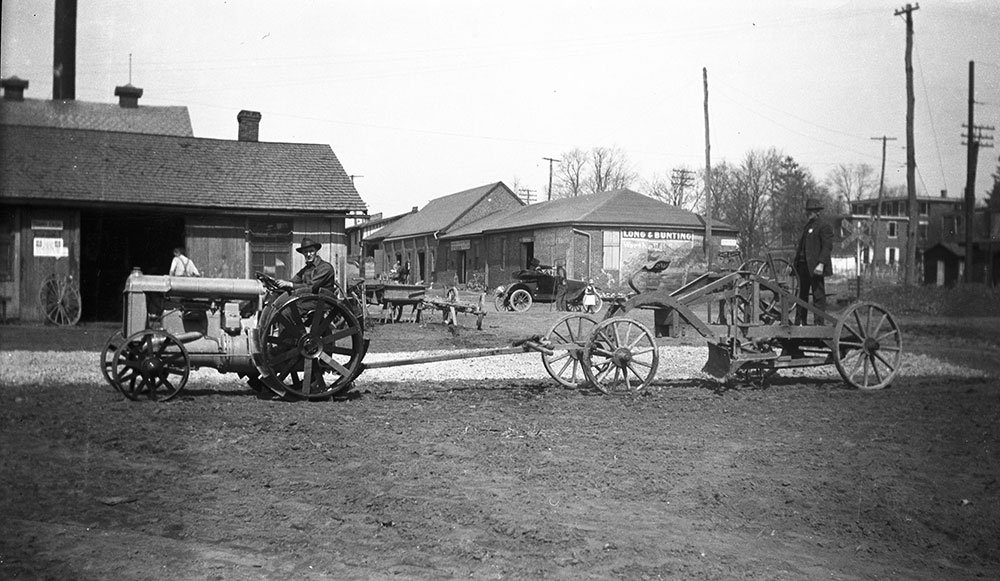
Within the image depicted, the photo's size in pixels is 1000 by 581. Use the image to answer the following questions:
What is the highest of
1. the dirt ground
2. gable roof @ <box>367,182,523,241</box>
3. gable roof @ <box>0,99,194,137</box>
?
gable roof @ <box>0,99,194,137</box>

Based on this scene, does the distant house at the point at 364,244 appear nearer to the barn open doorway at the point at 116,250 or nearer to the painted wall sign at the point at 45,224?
the barn open doorway at the point at 116,250

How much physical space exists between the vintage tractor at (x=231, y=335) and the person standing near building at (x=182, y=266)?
5.19ft

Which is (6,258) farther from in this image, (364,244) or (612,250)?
(612,250)

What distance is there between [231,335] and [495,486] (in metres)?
3.83

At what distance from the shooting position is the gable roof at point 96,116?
20.8 ft

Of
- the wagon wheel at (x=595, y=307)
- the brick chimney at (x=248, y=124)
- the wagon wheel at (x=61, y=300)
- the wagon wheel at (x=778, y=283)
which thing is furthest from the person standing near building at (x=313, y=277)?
the wagon wheel at (x=595, y=307)

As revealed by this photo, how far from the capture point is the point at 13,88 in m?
5.41

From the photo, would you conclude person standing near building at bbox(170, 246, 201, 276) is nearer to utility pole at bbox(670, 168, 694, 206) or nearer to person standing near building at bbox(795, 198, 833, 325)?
person standing near building at bbox(795, 198, 833, 325)

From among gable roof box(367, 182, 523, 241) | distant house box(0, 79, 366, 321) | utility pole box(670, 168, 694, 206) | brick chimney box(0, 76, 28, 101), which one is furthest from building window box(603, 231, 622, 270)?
brick chimney box(0, 76, 28, 101)

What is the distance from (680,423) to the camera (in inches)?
270

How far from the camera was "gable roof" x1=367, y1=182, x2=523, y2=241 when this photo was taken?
→ 10.4 meters

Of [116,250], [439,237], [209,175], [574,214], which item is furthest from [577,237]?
[116,250]

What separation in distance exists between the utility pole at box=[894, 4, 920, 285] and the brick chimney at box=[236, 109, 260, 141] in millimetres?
6489

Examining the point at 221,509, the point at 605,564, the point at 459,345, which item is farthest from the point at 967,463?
the point at 459,345
